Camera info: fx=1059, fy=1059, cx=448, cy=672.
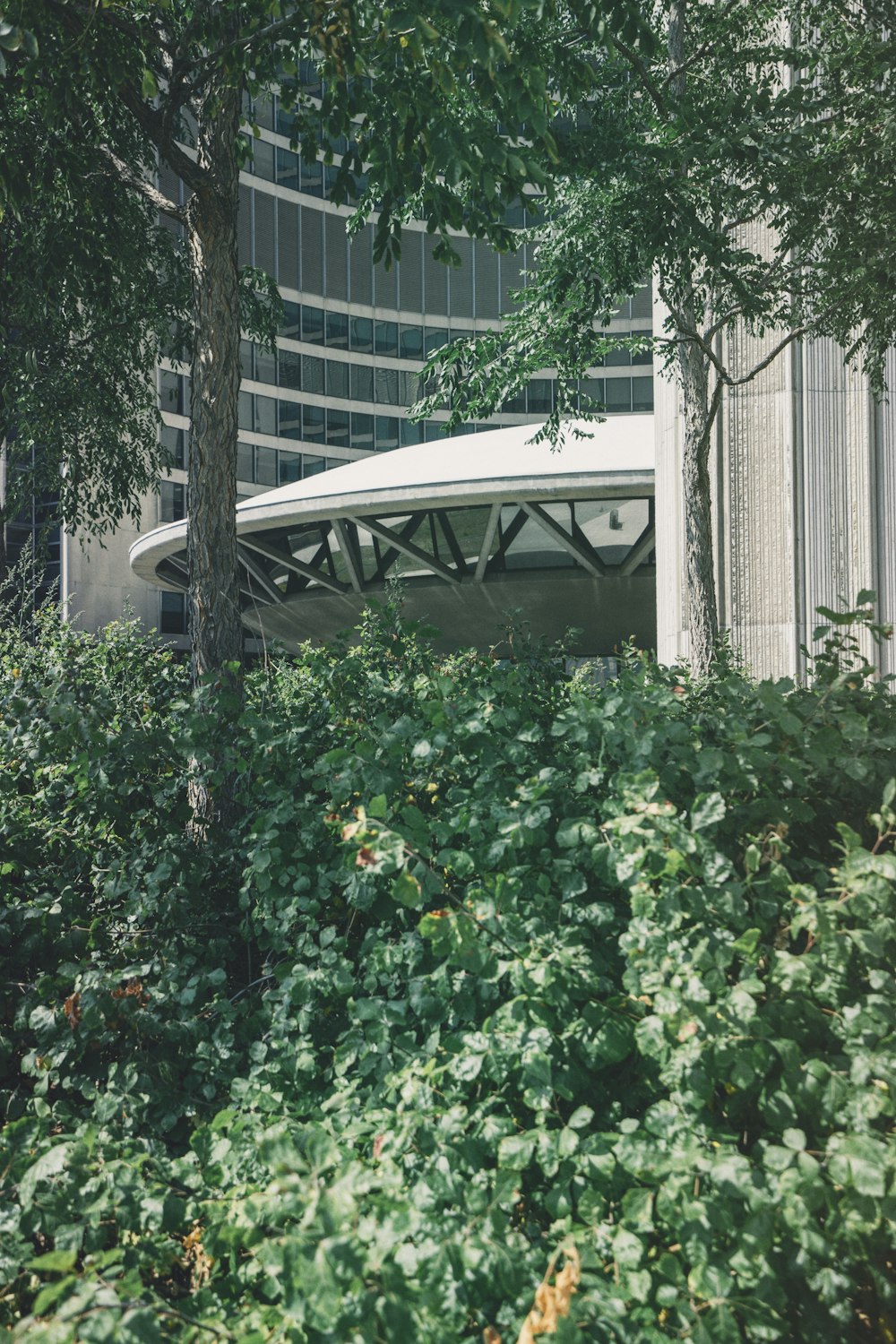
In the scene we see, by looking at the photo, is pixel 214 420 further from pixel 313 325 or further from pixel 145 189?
pixel 313 325

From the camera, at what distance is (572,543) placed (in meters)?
22.0

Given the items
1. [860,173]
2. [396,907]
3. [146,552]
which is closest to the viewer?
[396,907]

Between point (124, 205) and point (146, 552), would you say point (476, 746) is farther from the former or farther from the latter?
point (146, 552)

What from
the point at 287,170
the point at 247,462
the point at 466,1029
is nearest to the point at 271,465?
the point at 247,462

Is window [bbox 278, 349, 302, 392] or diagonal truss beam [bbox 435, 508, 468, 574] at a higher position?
window [bbox 278, 349, 302, 392]

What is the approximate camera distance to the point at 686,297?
388 inches

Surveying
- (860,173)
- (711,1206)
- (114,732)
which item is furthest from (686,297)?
(711,1206)

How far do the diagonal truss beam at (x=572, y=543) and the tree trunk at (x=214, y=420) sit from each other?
15.4 meters

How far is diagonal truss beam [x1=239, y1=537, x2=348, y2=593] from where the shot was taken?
23.0 metres

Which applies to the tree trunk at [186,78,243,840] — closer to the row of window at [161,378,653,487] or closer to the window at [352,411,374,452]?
the row of window at [161,378,653,487]

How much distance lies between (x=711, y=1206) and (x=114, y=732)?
2.79 metres

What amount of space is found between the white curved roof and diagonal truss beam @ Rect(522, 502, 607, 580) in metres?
1.12

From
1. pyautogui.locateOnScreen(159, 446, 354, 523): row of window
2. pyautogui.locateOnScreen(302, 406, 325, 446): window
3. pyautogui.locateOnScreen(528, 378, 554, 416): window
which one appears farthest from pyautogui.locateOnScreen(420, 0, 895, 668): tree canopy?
pyautogui.locateOnScreen(528, 378, 554, 416): window

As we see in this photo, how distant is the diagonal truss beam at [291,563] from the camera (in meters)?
23.0
